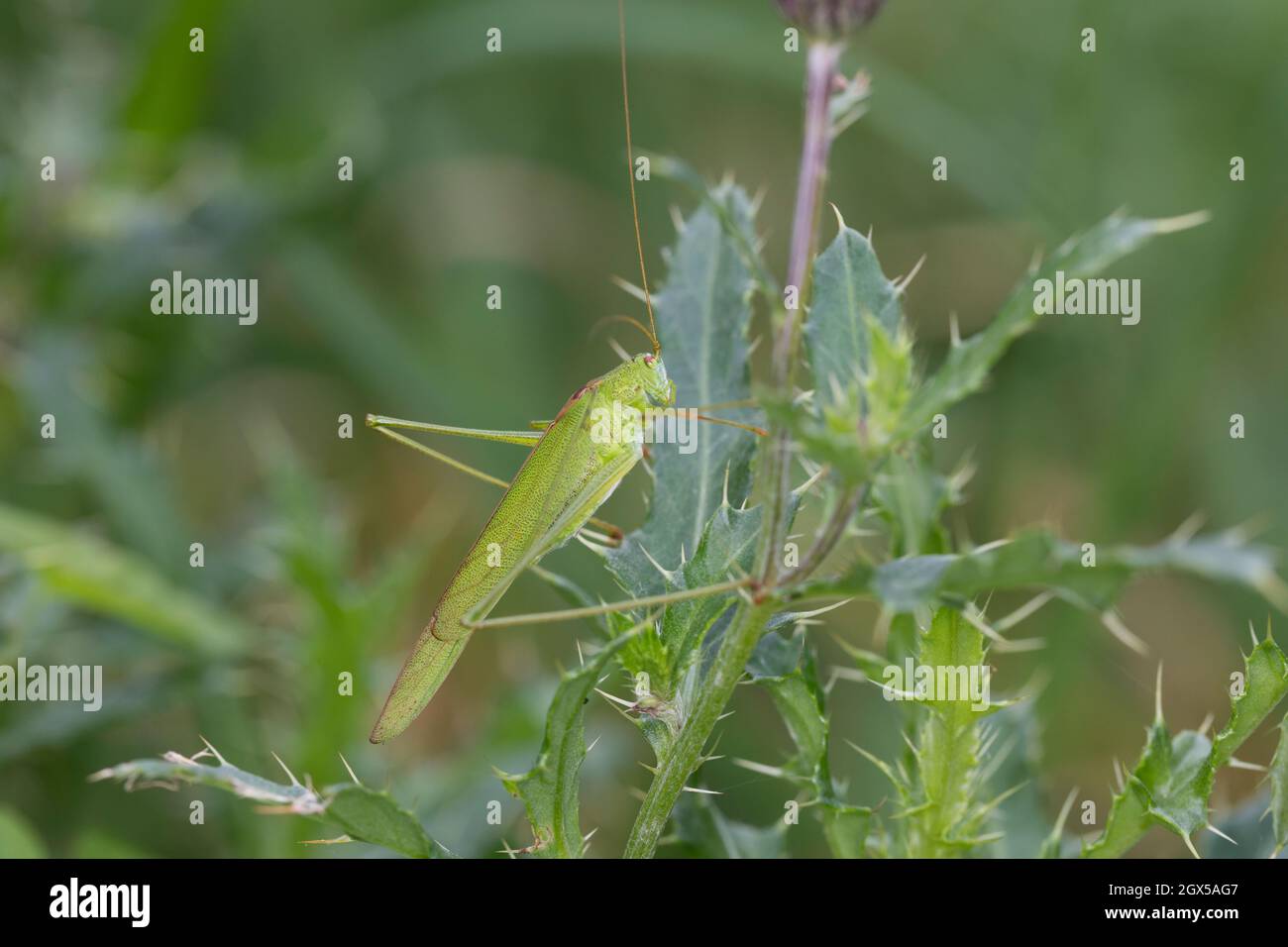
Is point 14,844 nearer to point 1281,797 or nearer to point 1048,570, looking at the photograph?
point 1048,570

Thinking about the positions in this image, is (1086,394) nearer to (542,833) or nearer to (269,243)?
(269,243)

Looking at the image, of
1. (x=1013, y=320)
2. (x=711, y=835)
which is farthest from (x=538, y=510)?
(x=1013, y=320)

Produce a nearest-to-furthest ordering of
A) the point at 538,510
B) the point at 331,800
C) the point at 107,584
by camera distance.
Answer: the point at 331,800
the point at 538,510
the point at 107,584

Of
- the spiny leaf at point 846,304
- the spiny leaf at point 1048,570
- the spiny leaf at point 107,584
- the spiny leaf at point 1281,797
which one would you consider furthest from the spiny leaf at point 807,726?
the spiny leaf at point 107,584

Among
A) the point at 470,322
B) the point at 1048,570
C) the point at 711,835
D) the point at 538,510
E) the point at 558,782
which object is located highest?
the point at 470,322

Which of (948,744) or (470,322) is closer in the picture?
(948,744)

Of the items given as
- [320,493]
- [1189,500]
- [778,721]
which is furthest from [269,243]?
[1189,500]

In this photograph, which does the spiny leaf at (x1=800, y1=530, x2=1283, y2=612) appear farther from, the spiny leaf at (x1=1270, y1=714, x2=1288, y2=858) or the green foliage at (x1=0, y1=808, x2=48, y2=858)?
the green foliage at (x1=0, y1=808, x2=48, y2=858)

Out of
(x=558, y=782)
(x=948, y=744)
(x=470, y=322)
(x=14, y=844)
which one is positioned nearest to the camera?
(x=558, y=782)
